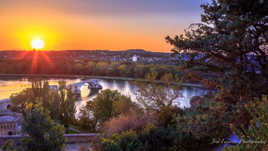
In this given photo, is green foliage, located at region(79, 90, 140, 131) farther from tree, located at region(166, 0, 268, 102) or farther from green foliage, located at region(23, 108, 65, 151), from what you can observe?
tree, located at region(166, 0, 268, 102)

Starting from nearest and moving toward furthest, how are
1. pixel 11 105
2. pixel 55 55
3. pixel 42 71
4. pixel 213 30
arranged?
pixel 213 30 → pixel 11 105 → pixel 42 71 → pixel 55 55

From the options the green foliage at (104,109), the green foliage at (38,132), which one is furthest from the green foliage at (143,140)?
the green foliage at (104,109)

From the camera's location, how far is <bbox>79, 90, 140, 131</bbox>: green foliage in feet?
44.5

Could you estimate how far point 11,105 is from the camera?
20625mm

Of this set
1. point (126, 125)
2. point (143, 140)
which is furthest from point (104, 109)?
point (143, 140)

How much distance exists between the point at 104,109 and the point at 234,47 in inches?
432

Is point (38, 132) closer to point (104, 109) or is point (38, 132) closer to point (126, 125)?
point (126, 125)

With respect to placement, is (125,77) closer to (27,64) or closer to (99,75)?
(99,75)

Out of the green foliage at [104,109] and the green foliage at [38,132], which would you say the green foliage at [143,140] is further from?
the green foliage at [104,109]

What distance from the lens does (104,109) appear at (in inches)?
586

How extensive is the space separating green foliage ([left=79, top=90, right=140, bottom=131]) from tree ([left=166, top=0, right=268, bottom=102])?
26.5 feet

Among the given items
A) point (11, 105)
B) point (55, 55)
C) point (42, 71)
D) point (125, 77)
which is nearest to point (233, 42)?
point (11, 105)

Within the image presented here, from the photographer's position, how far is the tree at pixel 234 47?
489 centimetres

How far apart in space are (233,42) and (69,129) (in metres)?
10.0
